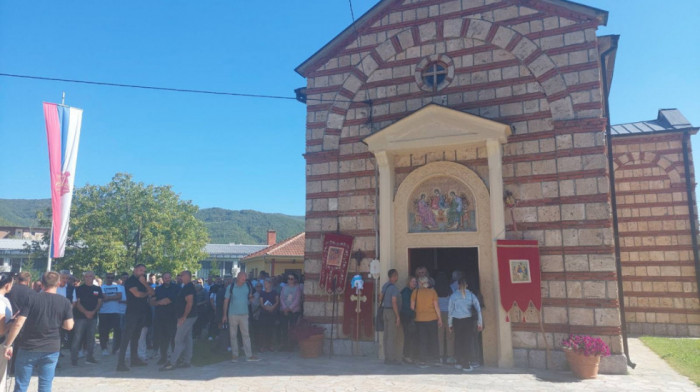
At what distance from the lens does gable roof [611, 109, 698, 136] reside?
1481 cm

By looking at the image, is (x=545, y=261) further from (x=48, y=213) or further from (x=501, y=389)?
(x=48, y=213)

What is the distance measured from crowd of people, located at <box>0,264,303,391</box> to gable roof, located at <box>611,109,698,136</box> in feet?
39.6

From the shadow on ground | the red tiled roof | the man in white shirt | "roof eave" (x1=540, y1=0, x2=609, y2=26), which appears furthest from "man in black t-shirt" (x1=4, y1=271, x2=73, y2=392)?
the red tiled roof

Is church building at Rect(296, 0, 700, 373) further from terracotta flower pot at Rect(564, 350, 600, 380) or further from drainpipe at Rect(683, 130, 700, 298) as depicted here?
drainpipe at Rect(683, 130, 700, 298)

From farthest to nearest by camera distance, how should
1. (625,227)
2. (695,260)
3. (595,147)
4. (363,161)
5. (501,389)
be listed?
(625,227), (695,260), (363,161), (595,147), (501,389)

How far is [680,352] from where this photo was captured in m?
10.6

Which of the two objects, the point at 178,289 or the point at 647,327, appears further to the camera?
the point at 647,327

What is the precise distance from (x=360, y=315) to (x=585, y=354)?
14.1ft

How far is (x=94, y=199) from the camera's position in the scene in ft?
114

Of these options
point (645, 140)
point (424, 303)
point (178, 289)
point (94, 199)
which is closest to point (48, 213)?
point (94, 199)

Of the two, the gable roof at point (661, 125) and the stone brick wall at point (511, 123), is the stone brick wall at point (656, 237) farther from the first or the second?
the stone brick wall at point (511, 123)

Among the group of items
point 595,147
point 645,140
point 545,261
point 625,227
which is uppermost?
point 645,140

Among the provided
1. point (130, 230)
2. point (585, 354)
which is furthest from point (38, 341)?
point (130, 230)

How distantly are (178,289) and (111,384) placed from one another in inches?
79.0
